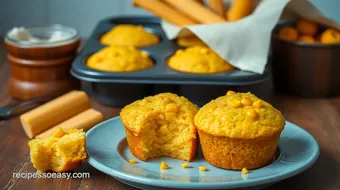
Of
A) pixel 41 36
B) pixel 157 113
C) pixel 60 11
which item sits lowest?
pixel 60 11

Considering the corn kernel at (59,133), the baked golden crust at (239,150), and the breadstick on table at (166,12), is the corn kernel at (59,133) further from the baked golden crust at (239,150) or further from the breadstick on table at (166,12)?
the breadstick on table at (166,12)

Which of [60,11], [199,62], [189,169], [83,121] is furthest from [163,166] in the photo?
[60,11]

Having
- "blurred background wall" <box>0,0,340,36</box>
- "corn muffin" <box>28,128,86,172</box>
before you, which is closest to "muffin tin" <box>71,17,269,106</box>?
→ "corn muffin" <box>28,128,86,172</box>

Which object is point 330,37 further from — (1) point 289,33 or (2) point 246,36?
(2) point 246,36

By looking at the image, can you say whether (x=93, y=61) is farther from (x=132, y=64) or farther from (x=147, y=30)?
(x=147, y=30)

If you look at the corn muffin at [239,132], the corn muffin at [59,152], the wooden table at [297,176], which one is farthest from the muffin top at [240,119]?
the corn muffin at [59,152]
